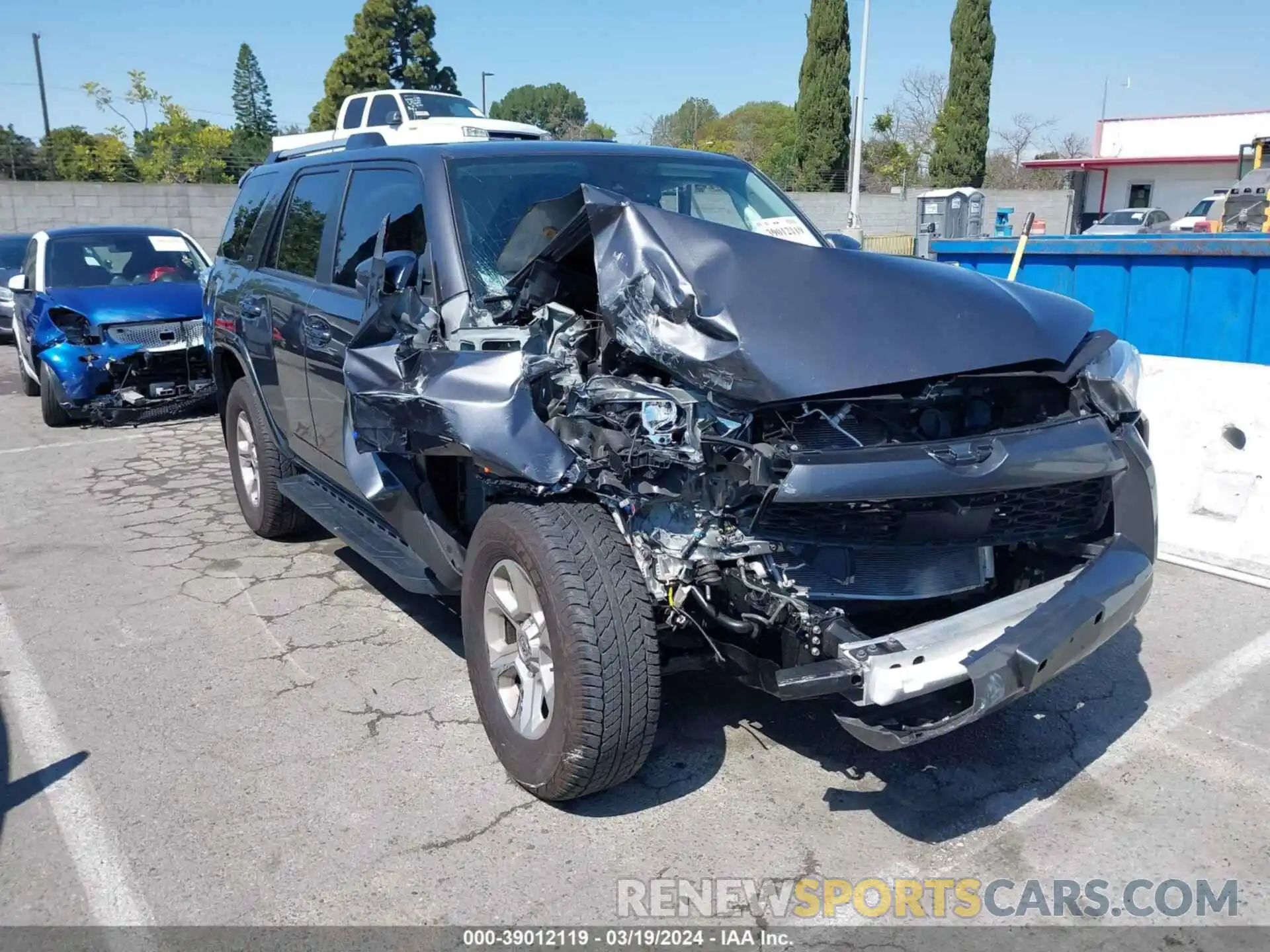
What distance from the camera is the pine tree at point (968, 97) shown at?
38094 millimetres

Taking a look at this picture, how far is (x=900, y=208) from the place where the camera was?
3297cm

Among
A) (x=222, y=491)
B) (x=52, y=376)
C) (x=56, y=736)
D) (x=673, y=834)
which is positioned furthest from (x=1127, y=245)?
(x=52, y=376)

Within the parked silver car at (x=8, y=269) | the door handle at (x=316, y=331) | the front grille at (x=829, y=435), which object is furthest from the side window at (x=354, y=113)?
the front grille at (x=829, y=435)

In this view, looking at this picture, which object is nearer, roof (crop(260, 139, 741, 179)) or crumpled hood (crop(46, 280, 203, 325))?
roof (crop(260, 139, 741, 179))

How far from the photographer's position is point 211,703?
3.97 m

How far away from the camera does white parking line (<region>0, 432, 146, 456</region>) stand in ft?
27.8

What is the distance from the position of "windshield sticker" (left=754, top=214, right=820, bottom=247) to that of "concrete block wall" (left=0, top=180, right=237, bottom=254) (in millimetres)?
19771

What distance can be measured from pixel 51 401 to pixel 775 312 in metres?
8.40

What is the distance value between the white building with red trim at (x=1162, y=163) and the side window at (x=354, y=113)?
31.2m

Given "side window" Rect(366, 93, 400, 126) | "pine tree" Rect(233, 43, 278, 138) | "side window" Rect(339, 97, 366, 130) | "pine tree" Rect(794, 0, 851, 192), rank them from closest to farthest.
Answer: "side window" Rect(366, 93, 400, 126)
"side window" Rect(339, 97, 366, 130)
"pine tree" Rect(794, 0, 851, 192)
"pine tree" Rect(233, 43, 278, 138)

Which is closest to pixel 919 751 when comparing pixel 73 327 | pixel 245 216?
pixel 245 216

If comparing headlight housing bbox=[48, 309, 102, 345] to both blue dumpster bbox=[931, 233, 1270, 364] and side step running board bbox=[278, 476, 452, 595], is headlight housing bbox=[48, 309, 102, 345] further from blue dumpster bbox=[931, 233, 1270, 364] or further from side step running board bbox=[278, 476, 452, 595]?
blue dumpster bbox=[931, 233, 1270, 364]

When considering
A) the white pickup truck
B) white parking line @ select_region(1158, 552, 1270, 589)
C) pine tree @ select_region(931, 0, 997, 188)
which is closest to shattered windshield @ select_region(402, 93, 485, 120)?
the white pickup truck

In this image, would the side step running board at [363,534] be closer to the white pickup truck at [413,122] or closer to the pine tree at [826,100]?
the white pickup truck at [413,122]
